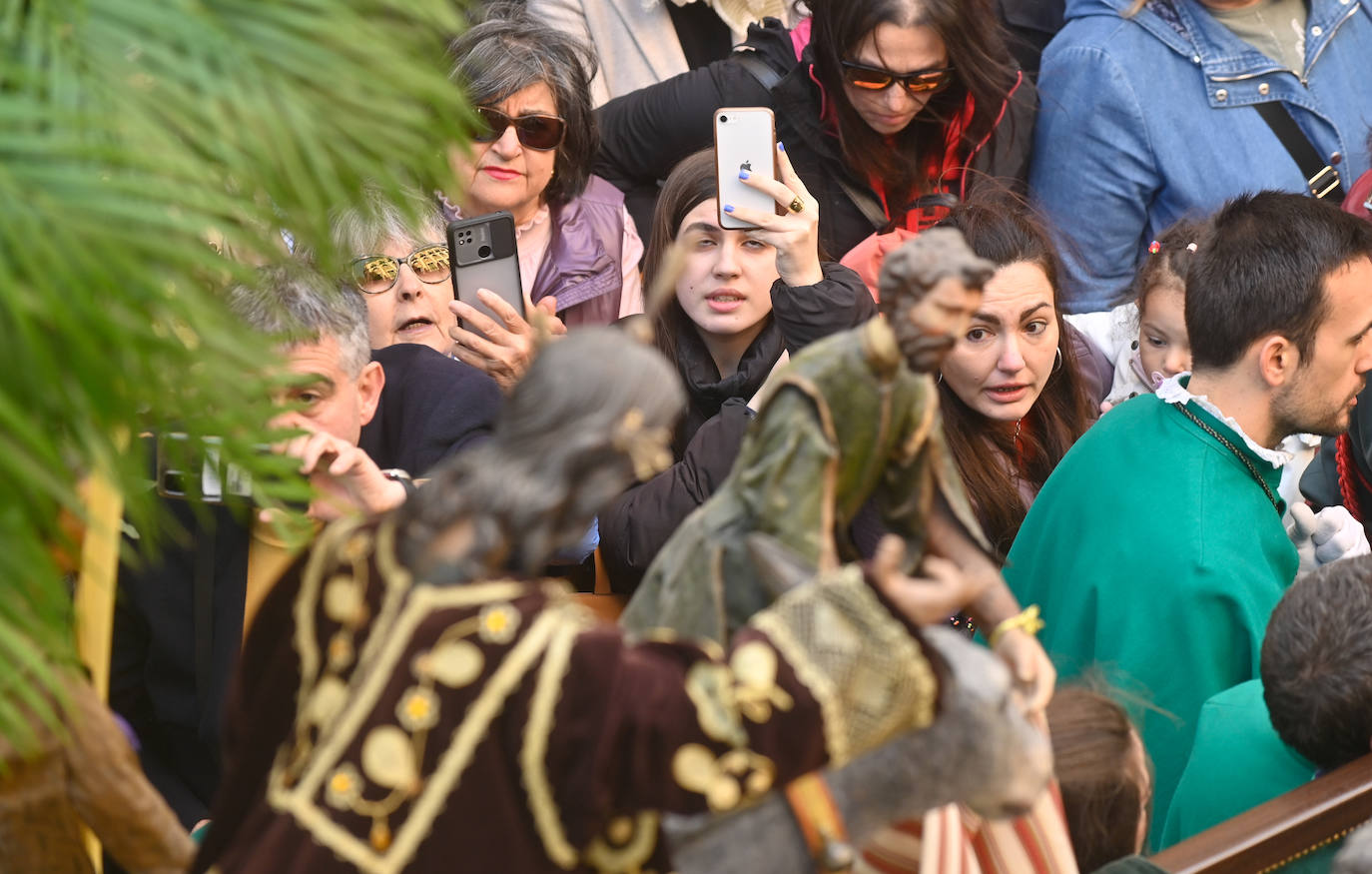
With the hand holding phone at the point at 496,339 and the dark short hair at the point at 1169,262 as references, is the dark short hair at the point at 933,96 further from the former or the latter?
the hand holding phone at the point at 496,339

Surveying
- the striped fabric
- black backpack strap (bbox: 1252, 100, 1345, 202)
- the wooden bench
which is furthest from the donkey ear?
black backpack strap (bbox: 1252, 100, 1345, 202)

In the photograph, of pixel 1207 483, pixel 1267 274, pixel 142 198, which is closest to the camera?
pixel 142 198

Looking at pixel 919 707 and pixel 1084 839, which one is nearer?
pixel 919 707

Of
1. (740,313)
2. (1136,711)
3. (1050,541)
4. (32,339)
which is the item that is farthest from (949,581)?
(740,313)

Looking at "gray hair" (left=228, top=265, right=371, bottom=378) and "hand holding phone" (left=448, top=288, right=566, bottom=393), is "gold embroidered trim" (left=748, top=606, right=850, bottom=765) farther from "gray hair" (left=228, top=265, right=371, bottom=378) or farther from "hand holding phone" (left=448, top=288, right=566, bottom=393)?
"hand holding phone" (left=448, top=288, right=566, bottom=393)

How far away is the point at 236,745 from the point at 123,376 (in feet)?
1.32

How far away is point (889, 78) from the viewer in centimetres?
323

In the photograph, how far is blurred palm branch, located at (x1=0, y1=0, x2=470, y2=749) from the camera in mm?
1036

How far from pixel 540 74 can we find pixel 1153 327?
55.9 inches

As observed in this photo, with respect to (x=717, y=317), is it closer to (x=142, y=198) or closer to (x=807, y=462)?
(x=807, y=462)

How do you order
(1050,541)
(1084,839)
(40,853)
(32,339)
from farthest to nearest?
(1050,541), (1084,839), (40,853), (32,339)

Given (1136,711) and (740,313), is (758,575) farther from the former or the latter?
(740,313)

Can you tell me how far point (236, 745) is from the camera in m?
1.35

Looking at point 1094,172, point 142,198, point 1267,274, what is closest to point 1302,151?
point 1094,172
